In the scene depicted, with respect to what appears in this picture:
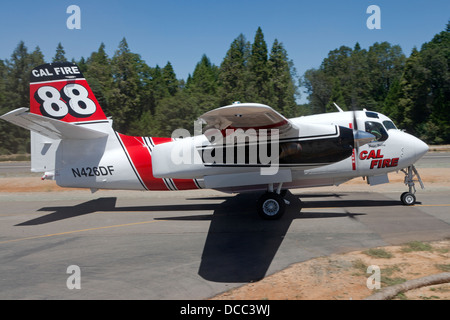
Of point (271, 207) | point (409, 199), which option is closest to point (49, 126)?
point (271, 207)

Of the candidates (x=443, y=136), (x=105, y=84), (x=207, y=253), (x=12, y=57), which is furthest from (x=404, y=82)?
(x=12, y=57)

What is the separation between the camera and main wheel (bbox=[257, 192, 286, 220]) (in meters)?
12.3

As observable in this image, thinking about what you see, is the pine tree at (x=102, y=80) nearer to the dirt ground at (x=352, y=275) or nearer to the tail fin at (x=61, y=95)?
the tail fin at (x=61, y=95)

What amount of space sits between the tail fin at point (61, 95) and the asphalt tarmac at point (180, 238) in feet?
12.8

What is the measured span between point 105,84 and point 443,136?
5382 cm

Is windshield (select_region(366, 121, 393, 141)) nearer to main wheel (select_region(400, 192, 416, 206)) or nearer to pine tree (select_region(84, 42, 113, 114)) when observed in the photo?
main wheel (select_region(400, 192, 416, 206))

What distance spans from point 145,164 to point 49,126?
3.50 meters

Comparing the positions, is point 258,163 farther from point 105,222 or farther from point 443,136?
point 443,136

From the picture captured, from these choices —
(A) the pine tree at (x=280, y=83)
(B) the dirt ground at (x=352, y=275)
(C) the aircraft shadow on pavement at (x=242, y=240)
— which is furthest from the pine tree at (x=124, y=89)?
(B) the dirt ground at (x=352, y=275)

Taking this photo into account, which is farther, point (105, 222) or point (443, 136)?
point (443, 136)

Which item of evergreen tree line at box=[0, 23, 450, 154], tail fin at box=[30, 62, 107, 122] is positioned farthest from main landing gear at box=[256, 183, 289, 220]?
evergreen tree line at box=[0, 23, 450, 154]

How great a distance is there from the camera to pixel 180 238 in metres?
10.9

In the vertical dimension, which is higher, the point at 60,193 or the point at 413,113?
the point at 413,113

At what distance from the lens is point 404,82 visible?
61219mm
